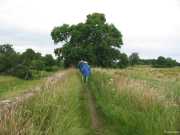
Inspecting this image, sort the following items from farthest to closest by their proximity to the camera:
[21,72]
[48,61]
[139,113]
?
[48,61] → [21,72] → [139,113]

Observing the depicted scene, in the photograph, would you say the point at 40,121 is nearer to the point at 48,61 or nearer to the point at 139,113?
the point at 139,113

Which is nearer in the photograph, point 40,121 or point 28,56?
point 40,121

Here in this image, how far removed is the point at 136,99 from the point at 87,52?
214ft

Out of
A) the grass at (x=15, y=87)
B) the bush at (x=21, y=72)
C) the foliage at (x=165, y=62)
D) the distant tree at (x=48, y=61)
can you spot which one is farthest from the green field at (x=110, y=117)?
the foliage at (x=165, y=62)

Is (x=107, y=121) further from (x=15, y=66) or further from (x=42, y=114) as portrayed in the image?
(x=15, y=66)

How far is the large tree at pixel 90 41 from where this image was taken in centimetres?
7806

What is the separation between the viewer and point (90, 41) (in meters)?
81.6

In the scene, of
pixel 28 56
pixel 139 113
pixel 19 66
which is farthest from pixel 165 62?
pixel 139 113

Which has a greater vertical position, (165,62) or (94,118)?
(165,62)

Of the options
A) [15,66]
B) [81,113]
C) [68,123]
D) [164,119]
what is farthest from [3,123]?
[15,66]

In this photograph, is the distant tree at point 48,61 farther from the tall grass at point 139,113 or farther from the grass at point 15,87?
the tall grass at point 139,113

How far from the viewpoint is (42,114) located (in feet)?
30.3

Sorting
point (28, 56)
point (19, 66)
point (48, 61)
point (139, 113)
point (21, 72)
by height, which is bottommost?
point (139, 113)

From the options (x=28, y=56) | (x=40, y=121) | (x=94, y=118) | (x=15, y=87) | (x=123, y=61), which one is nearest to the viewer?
(x=40, y=121)
